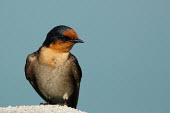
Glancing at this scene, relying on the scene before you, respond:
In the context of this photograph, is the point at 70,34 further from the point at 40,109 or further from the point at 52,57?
the point at 40,109

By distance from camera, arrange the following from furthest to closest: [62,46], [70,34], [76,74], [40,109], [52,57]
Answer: [76,74] → [52,57] → [62,46] → [70,34] → [40,109]

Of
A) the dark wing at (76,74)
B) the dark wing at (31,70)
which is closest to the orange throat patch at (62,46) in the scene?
the dark wing at (76,74)

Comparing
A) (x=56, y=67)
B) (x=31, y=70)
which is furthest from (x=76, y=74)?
(x=31, y=70)

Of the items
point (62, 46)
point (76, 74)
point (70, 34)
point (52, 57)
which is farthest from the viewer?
point (76, 74)

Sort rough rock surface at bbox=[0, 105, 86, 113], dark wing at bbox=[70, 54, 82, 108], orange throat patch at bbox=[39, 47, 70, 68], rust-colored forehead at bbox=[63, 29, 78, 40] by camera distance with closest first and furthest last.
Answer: rough rock surface at bbox=[0, 105, 86, 113]
rust-colored forehead at bbox=[63, 29, 78, 40]
orange throat patch at bbox=[39, 47, 70, 68]
dark wing at bbox=[70, 54, 82, 108]

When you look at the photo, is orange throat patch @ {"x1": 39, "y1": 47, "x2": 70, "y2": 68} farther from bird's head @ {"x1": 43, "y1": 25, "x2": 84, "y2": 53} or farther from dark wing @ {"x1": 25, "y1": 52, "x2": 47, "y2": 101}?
dark wing @ {"x1": 25, "y1": 52, "x2": 47, "y2": 101}

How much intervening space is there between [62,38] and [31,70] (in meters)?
1.15

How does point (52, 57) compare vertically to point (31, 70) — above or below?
above

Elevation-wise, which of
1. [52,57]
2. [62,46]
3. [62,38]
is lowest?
[52,57]

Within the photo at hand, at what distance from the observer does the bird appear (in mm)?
15461

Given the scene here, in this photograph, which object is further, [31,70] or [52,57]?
[31,70]

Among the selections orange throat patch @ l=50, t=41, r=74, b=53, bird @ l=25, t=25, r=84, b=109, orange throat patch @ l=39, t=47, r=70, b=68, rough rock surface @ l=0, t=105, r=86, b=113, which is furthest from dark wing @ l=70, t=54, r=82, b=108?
rough rock surface @ l=0, t=105, r=86, b=113

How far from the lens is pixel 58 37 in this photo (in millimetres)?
15422

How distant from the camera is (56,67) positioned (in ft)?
51.6
